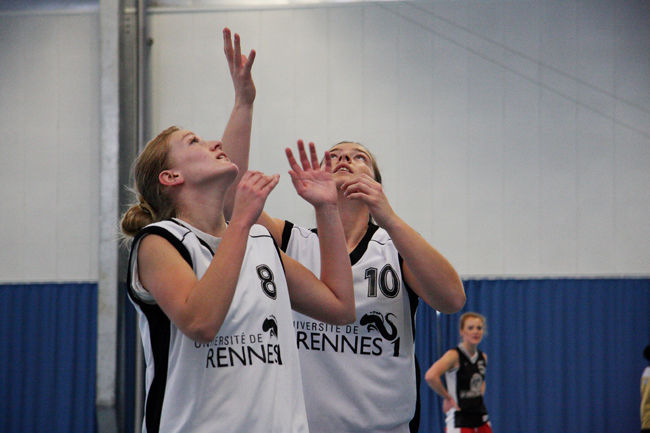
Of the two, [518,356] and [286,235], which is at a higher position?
[286,235]

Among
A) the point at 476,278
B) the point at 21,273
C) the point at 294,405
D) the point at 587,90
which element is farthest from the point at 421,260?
the point at 21,273

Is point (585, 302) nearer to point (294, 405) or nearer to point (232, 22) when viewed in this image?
point (232, 22)

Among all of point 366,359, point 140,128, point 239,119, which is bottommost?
point 366,359

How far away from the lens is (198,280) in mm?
1700

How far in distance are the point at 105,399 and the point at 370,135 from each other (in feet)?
14.9

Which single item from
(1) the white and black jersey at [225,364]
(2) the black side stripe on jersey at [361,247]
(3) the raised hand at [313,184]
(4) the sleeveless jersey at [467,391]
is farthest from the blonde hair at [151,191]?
(4) the sleeveless jersey at [467,391]

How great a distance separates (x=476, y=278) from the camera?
9.12m

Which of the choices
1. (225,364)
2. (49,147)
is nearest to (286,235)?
(225,364)

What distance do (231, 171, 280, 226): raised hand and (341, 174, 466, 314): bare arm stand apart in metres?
0.51

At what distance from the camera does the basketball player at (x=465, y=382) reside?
6.47m

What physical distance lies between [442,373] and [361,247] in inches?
174

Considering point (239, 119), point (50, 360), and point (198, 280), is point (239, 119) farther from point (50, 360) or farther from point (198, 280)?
point (50, 360)

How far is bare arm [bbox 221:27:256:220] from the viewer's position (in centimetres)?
234

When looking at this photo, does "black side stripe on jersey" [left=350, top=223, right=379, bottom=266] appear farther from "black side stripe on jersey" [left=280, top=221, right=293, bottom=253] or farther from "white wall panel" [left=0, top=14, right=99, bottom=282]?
"white wall panel" [left=0, top=14, right=99, bottom=282]
